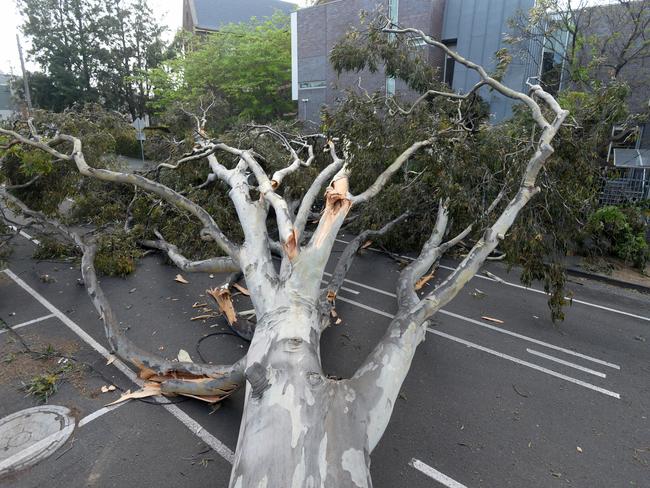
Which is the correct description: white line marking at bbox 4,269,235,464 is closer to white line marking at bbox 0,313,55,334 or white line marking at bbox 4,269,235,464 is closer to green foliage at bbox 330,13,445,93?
white line marking at bbox 0,313,55,334

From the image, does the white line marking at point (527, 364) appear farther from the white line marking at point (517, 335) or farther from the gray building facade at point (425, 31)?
the gray building facade at point (425, 31)

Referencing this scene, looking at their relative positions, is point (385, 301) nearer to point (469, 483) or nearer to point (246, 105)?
point (469, 483)

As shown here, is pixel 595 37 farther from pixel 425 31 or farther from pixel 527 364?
pixel 527 364

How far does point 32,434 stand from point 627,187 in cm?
1373

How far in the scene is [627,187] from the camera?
36.5 ft

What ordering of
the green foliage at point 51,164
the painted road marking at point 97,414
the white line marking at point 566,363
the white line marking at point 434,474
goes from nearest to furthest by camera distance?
the white line marking at point 434,474
the painted road marking at point 97,414
the white line marking at point 566,363
the green foliage at point 51,164

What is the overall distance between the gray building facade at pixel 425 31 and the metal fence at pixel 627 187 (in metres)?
5.70

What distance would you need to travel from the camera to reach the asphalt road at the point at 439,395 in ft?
12.2

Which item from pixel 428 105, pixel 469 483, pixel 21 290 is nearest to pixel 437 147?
pixel 428 105

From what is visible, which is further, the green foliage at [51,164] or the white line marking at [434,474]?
the green foliage at [51,164]

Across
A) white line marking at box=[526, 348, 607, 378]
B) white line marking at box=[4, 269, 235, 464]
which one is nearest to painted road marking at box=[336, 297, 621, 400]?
white line marking at box=[526, 348, 607, 378]

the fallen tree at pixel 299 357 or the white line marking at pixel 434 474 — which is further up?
the fallen tree at pixel 299 357

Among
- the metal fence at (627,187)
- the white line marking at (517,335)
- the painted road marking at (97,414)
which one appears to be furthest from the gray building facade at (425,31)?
the painted road marking at (97,414)

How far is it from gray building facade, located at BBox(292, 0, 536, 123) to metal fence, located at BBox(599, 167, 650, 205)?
5.70 m
